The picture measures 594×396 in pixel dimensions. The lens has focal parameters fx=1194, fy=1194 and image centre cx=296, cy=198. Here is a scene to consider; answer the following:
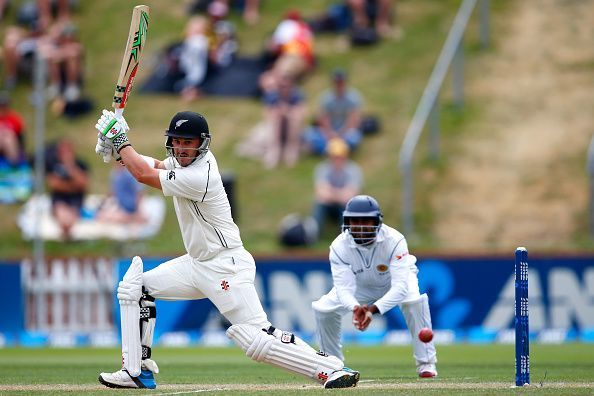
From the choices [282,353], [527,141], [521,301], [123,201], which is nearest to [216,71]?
[123,201]

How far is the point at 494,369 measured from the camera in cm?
1163

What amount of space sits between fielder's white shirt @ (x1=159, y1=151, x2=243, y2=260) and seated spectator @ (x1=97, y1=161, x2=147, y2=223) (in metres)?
10.8

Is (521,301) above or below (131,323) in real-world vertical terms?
above

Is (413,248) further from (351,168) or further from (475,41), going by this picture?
(475,41)

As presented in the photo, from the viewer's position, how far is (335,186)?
19.2 m

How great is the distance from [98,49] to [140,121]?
3230 millimetres

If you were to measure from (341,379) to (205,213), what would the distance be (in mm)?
1558

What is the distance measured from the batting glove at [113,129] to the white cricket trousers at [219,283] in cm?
104

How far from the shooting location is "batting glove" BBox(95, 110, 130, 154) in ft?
27.4

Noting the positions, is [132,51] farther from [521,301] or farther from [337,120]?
[337,120]

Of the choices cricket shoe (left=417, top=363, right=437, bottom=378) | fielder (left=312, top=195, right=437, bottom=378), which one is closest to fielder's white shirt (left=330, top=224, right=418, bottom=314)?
fielder (left=312, top=195, right=437, bottom=378)

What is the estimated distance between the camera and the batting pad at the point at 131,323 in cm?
872

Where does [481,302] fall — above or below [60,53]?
below

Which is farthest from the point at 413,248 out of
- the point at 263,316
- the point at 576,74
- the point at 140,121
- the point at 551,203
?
the point at 263,316
